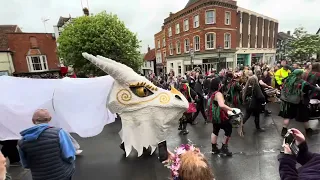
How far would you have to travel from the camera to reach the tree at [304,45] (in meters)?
26.2

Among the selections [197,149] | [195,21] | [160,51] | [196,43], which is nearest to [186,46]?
[196,43]

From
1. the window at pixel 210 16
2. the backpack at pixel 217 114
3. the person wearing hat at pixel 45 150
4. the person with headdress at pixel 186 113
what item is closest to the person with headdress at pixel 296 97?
the backpack at pixel 217 114

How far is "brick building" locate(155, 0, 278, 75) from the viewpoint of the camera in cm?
2317

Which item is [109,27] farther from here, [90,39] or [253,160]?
[253,160]

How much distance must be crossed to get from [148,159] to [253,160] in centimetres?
221

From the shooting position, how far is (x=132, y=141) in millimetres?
4020

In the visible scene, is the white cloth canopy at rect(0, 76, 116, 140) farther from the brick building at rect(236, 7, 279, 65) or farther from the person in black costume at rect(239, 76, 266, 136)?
the brick building at rect(236, 7, 279, 65)

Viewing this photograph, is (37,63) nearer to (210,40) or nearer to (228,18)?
(210,40)

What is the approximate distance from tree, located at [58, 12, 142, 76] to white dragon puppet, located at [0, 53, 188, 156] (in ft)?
37.3

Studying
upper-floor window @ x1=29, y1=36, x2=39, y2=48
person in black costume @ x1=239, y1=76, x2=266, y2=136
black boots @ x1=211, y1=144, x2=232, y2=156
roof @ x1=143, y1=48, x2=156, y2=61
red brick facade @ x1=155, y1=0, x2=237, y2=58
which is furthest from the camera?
roof @ x1=143, y1=48, x2=156, y2=61

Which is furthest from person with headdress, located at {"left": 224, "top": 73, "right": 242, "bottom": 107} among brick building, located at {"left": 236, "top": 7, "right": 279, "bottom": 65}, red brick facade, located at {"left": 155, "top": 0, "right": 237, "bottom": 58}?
brick building, located at {"left": 236, "top": 7, "right": 279, "bottom": 65}

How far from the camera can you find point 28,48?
22984 millimetres

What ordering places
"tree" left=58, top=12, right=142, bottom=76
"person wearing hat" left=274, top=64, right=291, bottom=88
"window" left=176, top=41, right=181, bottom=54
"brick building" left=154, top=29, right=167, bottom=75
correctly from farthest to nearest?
"brick building" left=154, top=29, right=167, bottom=75 < "window" left=176, top=41, right=181, bottom=54 < "tree" left=58, top=12, right=142, bottom=76 < "person wearing hat" left=274, top=64, right=291, bottom=88

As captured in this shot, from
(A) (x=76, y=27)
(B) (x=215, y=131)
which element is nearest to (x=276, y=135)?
(B) (x=215, y=131)
